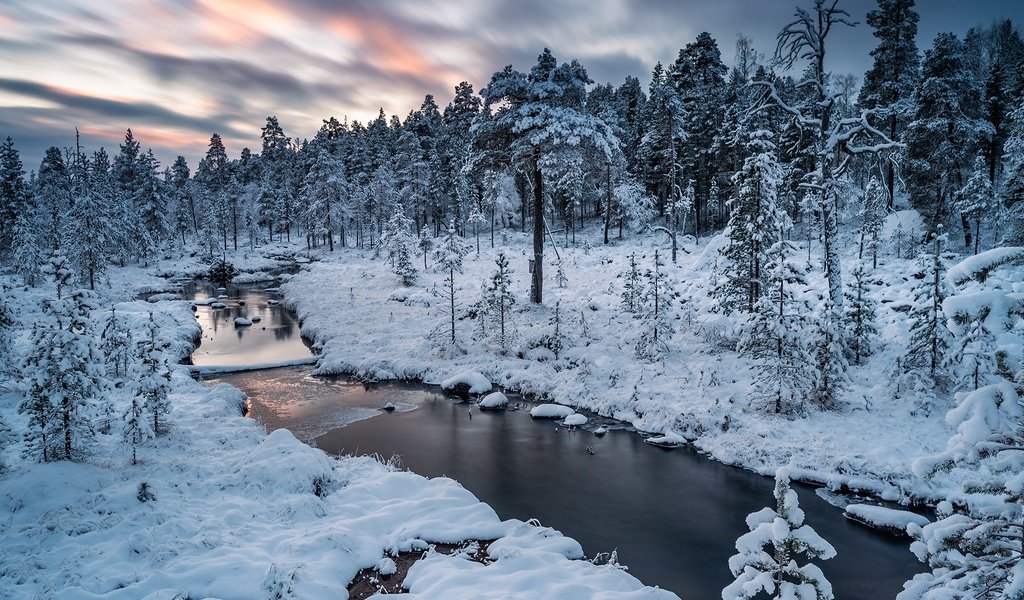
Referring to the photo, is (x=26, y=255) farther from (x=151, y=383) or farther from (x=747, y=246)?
(x=747, y=246)

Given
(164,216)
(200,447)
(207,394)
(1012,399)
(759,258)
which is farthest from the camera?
(164,216)

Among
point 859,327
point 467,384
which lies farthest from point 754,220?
point 467,384

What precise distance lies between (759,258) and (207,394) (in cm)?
2125

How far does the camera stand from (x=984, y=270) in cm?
411

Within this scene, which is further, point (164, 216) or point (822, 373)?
point (164, 216)

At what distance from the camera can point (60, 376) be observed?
1062 centimetres

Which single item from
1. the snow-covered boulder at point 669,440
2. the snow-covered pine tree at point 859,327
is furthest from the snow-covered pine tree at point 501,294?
the snow-covered pine tree at point 859,327

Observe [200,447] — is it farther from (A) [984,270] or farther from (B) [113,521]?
(A) [984,270]

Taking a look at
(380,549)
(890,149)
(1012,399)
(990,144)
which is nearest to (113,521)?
(380,549)

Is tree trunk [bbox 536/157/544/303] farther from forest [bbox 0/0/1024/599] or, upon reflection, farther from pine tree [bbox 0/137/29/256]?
pine tree [bbox 0/137/29/256]

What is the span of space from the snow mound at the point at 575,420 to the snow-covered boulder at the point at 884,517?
788cm

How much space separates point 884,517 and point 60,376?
1778 cm

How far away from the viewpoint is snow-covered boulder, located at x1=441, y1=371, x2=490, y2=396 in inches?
811

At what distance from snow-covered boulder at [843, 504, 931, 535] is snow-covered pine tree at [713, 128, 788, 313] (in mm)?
8929
